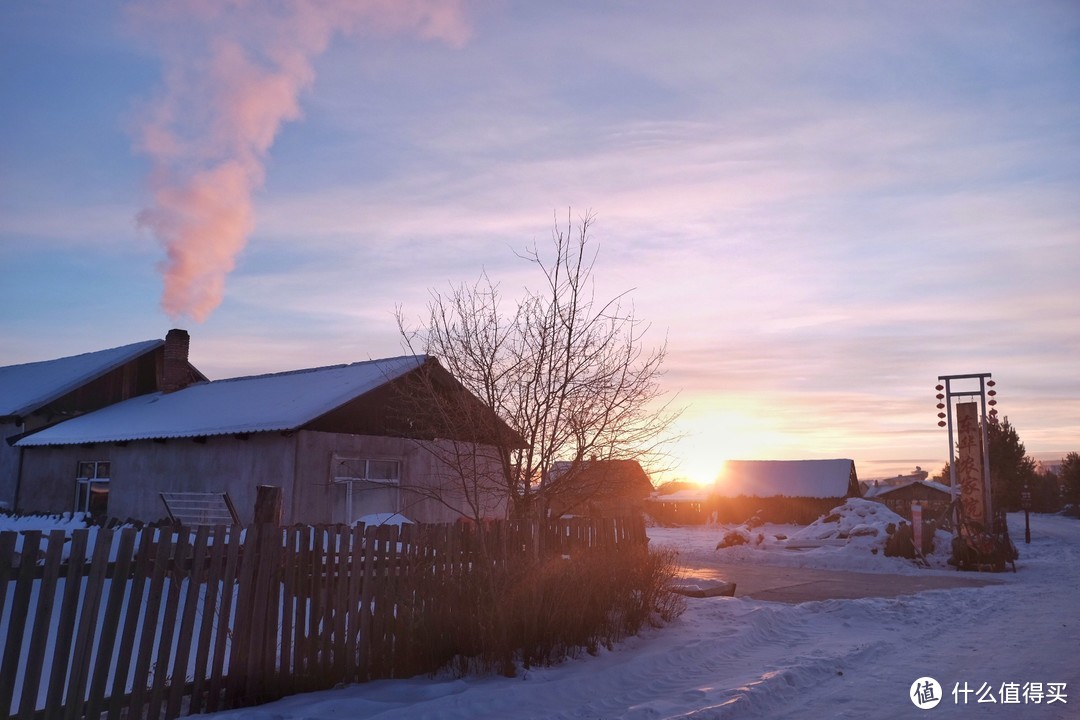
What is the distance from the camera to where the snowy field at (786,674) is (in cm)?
684

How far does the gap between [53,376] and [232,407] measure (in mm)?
13857

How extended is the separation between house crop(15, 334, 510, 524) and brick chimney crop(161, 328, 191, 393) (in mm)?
3366

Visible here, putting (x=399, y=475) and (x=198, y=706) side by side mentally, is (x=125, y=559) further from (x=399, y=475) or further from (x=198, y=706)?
(x=399, y=475)

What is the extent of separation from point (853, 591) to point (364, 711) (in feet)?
41.4

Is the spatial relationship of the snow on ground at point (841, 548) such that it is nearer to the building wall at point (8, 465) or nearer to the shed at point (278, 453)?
the shed at point (278, 453)

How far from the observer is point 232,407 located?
822 inches

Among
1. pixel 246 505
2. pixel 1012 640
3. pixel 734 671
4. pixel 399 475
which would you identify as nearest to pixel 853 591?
pixel 1012 640

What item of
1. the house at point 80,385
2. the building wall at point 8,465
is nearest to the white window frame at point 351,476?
the house at point 80,385

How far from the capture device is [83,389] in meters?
27.6

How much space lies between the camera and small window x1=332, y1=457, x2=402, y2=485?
18.3m

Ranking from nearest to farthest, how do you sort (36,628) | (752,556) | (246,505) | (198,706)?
(36,628), (198,706), (246,505), (752,556)

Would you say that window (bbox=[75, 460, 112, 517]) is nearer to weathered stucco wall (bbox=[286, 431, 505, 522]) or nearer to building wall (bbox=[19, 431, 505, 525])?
building wall (bbox=[19, 431, 505, 525])

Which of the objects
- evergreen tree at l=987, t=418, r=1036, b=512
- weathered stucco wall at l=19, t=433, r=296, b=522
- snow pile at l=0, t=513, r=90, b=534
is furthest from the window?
evergreen tree at l=987, t=418, r=1036, b=512

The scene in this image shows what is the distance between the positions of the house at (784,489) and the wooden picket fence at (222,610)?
53.4 m
